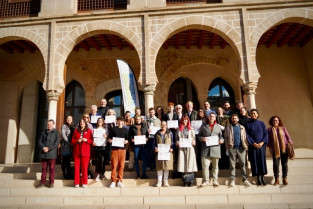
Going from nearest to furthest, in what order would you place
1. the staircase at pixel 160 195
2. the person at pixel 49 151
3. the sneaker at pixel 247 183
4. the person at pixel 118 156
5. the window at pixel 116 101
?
the staircase at pixel 160 195 < the sneaker at pixel 247 183 < the person at pixel 118 156 < the person at pixel 49 151 < the window at pixel 116 101

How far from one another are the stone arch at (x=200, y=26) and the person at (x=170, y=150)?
3058mm

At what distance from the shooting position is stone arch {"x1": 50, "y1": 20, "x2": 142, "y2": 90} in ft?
28.8

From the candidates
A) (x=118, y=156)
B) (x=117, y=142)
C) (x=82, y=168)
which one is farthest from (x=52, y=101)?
(x=118, y=156)

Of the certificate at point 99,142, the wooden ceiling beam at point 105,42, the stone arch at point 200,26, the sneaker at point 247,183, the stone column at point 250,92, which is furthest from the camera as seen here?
the wooden ceiling beam at point 105,42

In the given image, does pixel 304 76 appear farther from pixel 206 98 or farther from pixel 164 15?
pixel 164 15

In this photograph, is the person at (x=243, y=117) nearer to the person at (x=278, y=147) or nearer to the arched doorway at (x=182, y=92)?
the person at (x=278, y=147)

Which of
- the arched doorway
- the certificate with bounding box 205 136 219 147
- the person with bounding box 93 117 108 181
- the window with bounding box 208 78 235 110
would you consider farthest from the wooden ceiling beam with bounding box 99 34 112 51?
the certificate with bounding box 205 136 219 147

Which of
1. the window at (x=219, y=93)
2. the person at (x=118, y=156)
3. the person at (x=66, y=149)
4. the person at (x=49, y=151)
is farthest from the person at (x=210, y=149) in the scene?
the window at (x=219, y=93)

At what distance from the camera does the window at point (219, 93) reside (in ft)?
40.8

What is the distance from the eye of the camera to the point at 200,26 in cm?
888

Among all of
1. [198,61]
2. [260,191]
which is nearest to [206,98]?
[198,61]

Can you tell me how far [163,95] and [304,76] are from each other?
21.8 ft

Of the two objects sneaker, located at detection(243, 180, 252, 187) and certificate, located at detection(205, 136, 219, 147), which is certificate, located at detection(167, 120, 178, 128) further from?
sneaker, located at detection(243, 180, 252, 187)

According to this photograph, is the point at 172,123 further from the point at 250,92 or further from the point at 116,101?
the point at 116,101
